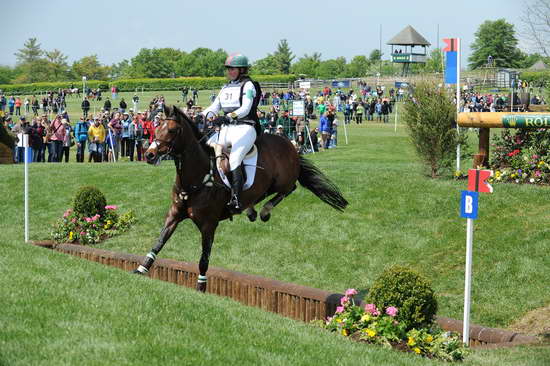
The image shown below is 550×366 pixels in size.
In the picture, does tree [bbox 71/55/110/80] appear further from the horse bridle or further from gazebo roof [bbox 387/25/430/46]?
the horse bridle

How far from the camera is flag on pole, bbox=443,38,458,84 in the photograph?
16828mm

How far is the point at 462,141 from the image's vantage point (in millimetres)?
17312

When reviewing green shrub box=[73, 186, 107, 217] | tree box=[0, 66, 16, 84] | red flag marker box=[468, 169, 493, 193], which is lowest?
green shrub box=[73, 186, 107, 217]

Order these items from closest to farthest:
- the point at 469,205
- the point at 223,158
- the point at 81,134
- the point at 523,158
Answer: the point at 469,205
the point at 223,158
the point at 523,158
the point at 81,134

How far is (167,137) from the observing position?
1012 centimetres

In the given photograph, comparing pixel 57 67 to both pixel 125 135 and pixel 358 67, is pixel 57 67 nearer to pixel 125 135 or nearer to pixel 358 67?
pixel 358 67

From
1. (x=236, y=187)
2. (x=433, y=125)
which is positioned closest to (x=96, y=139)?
(x=433, y=125)

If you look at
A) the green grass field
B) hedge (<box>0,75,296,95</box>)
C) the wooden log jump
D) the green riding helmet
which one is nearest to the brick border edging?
the green grass field

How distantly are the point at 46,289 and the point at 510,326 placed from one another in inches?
267

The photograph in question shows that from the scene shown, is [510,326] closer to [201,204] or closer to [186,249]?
[201,204]

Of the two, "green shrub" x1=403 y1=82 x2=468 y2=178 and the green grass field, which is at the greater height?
"green shrub" x1=403 y1=82 x2=468 y2=178

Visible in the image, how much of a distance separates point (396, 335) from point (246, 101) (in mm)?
4188

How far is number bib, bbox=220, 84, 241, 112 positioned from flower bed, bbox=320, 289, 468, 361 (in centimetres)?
373

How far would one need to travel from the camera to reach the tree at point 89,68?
128500 mm
